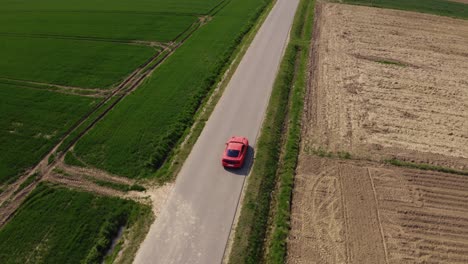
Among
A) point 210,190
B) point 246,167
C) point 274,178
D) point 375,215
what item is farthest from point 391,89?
point 210,190

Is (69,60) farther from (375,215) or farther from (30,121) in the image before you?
(375,215)

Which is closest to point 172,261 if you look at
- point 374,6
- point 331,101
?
point 331,101

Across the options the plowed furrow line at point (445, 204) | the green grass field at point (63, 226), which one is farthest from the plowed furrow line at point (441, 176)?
the green grass field at point (63, 226)

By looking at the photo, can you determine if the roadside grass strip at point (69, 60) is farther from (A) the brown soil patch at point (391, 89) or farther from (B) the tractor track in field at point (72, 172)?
(A) the brown soil patch at point (391, 89)

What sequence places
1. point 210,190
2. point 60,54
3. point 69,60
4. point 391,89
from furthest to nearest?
point 60,54 < point 69,60 < point 391,89 < point 210,190

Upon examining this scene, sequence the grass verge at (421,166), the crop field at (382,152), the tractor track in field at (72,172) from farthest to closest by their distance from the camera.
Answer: the grass verge at (421,166) < the tractor track in field at (72,172) < the crop field at (382,152)
